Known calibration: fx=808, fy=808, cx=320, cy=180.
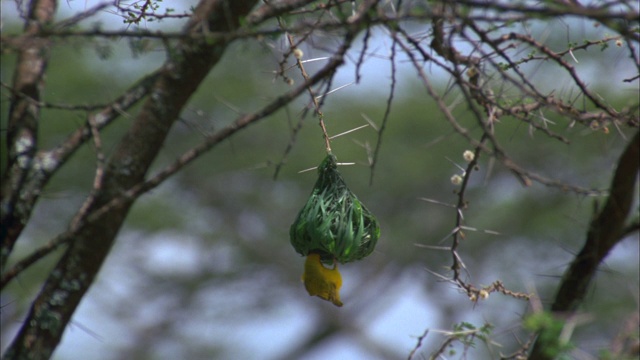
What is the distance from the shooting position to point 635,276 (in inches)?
402

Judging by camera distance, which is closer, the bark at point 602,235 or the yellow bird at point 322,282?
the bark at point 602,235

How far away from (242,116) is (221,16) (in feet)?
2.14

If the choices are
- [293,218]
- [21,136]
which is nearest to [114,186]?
[21,136]

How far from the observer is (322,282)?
2379mm

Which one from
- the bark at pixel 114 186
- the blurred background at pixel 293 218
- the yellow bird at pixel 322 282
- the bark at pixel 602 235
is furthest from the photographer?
the blurred background at pixel 293 218

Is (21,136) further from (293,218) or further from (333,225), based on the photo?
(293,218)

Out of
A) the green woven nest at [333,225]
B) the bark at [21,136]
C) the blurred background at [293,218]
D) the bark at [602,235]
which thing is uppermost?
the blurred background at [293,218]

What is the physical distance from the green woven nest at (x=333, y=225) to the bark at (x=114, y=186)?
0.54 meters

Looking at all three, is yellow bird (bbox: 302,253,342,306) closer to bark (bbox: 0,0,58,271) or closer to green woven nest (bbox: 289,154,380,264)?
green woven nest (bbox: 289,154,380,264)

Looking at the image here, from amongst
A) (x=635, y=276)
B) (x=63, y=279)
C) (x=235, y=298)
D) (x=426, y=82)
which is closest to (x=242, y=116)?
(x=426, y=82)

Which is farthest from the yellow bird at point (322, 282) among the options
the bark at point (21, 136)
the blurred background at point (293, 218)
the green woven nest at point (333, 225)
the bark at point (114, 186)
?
the blurred background at point (293, 218)

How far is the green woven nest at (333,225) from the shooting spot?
2422 millimetres

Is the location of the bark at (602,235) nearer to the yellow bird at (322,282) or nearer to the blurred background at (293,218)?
the yellow bird at (322,282)

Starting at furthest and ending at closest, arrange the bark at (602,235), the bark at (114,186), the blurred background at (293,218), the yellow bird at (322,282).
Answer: the blurred background at (293,218) → the bark at (114,186) → the yellow bird at (322,282) → the bark at (602,235)
